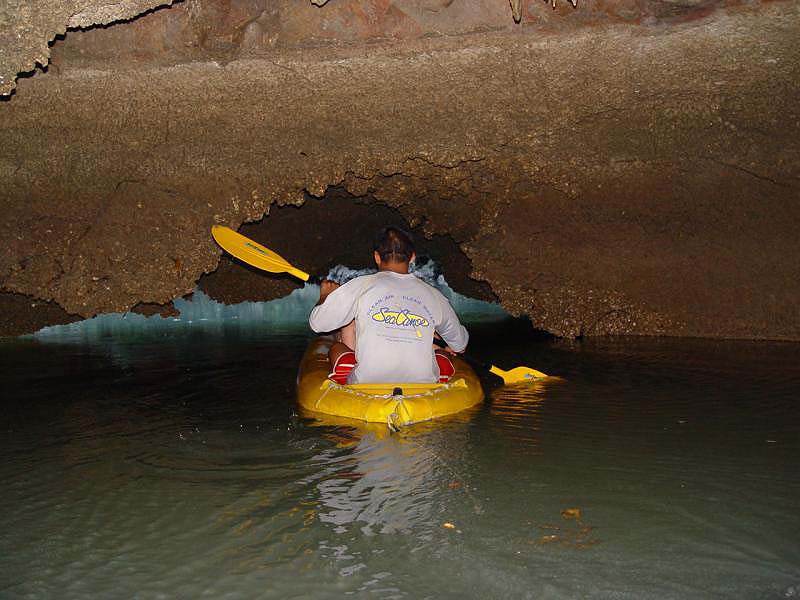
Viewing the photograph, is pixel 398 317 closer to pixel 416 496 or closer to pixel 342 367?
pixel 342 367

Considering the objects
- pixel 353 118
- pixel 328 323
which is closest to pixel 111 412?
pixel 328 323

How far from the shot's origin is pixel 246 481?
335 cm

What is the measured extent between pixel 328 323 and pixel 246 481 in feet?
4.33

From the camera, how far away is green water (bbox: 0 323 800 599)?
2.35 metres

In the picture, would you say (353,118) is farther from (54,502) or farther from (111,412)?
(54,502)

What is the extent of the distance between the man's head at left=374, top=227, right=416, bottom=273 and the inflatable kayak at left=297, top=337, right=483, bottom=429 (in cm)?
73

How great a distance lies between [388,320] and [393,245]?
448 millimetres

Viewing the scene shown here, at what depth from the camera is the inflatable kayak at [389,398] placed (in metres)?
4.31

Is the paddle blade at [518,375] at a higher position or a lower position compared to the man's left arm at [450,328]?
lower

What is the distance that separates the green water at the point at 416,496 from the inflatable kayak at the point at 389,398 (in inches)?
4.1

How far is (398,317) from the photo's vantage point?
438 centimetres

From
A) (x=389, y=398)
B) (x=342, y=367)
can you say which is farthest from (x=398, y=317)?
(x=342, y=367)

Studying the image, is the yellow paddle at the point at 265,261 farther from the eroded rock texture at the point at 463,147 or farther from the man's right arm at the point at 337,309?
the man's right arm at the point at 337,309

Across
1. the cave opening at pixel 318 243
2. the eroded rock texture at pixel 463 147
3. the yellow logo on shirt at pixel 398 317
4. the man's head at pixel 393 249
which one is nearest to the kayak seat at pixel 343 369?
the yellow logo on shirt at pixel 398 317
